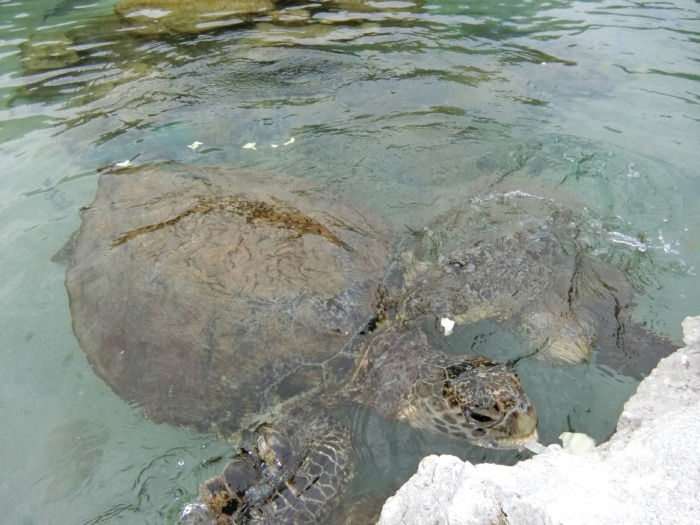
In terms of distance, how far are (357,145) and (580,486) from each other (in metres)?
4.79

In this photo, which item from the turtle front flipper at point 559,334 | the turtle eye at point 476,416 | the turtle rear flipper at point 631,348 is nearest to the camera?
the turtle eye at point 476,416

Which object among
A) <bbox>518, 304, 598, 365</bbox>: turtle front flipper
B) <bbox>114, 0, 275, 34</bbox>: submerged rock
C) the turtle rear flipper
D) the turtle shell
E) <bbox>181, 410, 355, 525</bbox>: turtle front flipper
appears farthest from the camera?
<bbox>114, 0, 275, 34</bbox>: submerged rock

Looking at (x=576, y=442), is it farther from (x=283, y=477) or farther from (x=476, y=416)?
(x=283, y=477)

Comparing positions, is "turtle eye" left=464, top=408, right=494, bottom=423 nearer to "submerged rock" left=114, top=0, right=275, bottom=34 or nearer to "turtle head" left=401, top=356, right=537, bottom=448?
"turtle head" left=401, top=356, right=537, bottom=448

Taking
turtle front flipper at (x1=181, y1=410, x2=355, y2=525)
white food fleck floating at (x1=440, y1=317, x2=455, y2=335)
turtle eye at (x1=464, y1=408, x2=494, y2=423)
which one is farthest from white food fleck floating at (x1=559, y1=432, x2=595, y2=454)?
turtle front flipper at (x1=181, y1=410, x2=355, y2=525)

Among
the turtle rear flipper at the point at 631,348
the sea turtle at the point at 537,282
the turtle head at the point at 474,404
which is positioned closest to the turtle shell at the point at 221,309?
the turtle head at the point at 474,404

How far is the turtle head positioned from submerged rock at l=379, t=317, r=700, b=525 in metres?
0.48

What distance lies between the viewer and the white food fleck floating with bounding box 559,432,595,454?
10.7 feet

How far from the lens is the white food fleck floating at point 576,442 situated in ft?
10.7

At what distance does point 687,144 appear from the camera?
6215 millimetres

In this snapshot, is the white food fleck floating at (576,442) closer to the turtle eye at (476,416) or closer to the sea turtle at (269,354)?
the sea turtle at (269,354)

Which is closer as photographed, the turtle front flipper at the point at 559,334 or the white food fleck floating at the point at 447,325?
the turtle front flipper at the point at 559,334

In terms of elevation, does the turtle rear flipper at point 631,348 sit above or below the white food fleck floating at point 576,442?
above

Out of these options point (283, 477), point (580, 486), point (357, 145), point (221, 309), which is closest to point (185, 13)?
point (357, 145)
